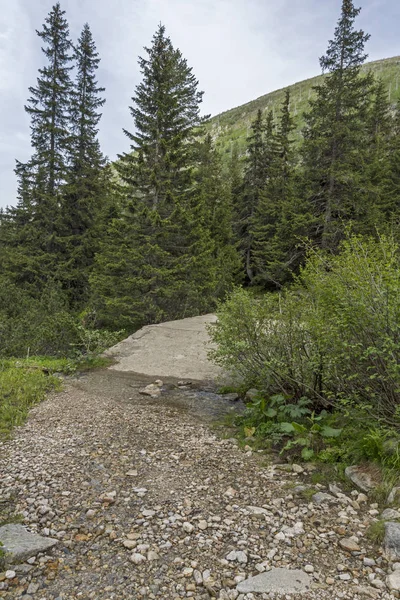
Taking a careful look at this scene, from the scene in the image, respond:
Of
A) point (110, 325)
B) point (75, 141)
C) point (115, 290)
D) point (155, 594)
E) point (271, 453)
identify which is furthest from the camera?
point (75, 141)

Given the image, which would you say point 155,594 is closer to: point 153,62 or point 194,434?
point 194,434

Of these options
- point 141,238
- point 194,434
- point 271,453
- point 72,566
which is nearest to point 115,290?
point 141,238

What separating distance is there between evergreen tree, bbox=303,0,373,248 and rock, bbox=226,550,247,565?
597 inches

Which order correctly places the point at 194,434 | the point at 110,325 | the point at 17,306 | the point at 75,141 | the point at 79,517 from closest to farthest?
Answer: the point at 79,517, the point at 194,434, the point at 17,306, the point at 110,325, the point at 75,141


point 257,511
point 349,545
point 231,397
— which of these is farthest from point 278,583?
point 231,397

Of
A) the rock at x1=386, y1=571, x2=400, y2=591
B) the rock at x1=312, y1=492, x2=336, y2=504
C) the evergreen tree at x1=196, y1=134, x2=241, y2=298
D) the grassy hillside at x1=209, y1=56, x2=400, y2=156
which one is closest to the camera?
the rock at x1=386, y1=571, x2=400, y2=591

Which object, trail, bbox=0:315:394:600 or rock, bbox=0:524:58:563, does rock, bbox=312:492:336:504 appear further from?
rock, bbox=0:524:58:563

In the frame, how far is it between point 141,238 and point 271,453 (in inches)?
382

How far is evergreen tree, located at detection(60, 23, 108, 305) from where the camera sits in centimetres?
1739

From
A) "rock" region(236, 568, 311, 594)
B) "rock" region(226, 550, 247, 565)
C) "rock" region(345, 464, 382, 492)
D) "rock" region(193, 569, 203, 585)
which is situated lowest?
"rock" region(193, 569, 203, 585)

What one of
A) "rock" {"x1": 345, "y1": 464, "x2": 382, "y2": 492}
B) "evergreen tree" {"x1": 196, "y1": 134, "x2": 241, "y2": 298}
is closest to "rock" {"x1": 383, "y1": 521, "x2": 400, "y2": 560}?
"rock" {"x1": 345, "y1": 464, "x2": 382, "y2": 492}

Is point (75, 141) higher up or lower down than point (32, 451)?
higher up

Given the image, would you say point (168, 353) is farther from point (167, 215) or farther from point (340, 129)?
point (340, 129)

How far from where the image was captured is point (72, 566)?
7.60 ft
